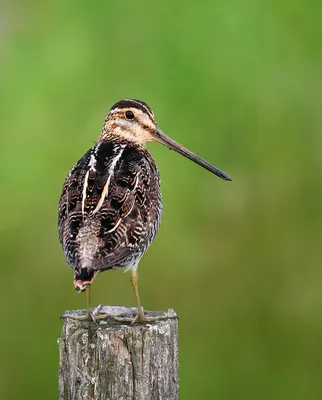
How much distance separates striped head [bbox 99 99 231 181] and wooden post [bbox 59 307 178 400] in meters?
1.64

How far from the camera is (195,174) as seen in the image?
9.15 m

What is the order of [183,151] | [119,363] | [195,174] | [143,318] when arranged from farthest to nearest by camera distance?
1. [195,174]
2. [183,151]
3. [143,318]
4. [119,363]

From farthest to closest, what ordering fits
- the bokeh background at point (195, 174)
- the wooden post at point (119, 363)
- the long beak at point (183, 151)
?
the bokeh background at point (195, 174) → the long beak at point (183, 151) → the wooden post at point (119, 363)

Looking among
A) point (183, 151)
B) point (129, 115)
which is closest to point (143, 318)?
point (183, 151)

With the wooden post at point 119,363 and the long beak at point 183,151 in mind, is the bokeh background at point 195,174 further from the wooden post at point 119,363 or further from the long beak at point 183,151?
the wooden post at point 119,363

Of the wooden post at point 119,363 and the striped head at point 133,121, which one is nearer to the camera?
the wooden post at point 119,363

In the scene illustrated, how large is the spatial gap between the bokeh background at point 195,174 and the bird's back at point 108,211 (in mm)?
2169

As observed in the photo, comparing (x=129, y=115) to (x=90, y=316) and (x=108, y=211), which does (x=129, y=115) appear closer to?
(x=108, y=211)

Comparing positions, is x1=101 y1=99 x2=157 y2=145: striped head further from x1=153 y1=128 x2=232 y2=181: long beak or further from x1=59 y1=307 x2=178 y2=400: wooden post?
x1=59 y1=307 x2=178 y2=400: wooden post

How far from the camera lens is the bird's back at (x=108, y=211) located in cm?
558

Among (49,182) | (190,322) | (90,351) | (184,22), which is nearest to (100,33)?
(184,22)

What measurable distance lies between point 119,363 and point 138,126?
6.37ft

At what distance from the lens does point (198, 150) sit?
9.05 meters

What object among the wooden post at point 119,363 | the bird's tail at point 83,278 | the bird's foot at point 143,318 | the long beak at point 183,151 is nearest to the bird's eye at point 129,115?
the long beak at point 183,151
